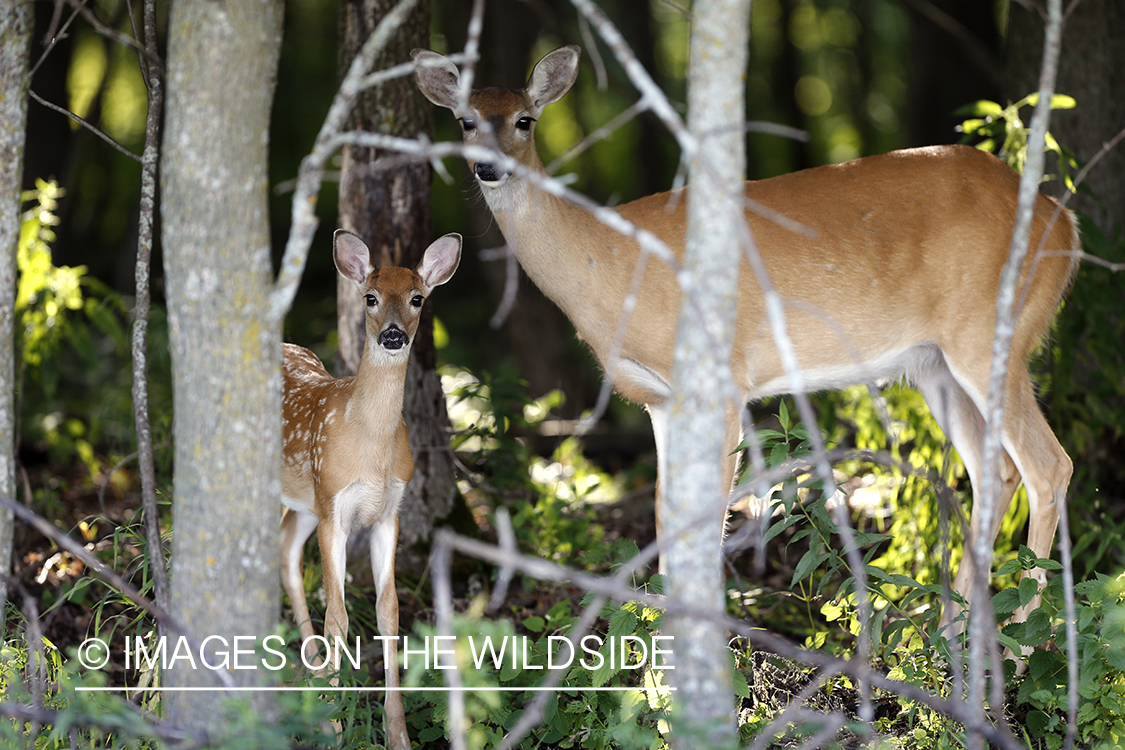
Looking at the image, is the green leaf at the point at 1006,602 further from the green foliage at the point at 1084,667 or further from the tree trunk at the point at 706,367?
the tree trunk at the point at 706,367

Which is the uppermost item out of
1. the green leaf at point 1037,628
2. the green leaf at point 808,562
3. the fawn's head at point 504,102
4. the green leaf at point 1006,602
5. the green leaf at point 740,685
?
the fawn's head at point 504,102

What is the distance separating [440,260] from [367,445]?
0.84 m

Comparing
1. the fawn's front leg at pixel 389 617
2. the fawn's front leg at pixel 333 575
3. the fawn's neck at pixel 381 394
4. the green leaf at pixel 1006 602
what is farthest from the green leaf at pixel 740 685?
the fawn's neck at pixel 381 394

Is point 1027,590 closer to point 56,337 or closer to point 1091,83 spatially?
point 1091,83

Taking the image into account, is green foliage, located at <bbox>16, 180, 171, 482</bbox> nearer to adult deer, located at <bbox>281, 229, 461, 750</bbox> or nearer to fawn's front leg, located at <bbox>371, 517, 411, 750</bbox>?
adult deer, located at <bbox>281, 229, 461, 750</bbox>

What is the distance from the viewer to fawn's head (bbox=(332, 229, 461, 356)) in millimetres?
4375

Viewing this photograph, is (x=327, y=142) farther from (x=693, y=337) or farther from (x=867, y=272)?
(x=867, y=272)

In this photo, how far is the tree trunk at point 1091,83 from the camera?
610cm

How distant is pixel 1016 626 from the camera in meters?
3.76

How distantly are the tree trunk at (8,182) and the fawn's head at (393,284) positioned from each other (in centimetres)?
138

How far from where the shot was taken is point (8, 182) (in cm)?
331

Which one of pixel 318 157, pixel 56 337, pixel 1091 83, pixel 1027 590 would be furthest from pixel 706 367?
pixel 1091 83

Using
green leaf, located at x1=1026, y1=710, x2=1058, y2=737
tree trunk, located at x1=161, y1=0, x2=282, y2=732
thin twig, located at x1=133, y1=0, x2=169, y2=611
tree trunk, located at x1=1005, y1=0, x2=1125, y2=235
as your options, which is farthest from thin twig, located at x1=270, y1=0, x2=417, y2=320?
tree trunk, located at x1=1005, y1=0, x2=1125, y2=235

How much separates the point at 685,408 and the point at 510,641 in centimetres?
167
